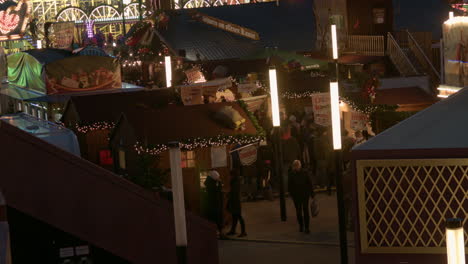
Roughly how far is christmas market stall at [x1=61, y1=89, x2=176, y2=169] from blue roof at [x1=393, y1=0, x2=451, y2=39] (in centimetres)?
1988

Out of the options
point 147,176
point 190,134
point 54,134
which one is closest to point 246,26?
point 190,134

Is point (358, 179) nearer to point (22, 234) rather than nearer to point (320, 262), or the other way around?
point (320, 262)

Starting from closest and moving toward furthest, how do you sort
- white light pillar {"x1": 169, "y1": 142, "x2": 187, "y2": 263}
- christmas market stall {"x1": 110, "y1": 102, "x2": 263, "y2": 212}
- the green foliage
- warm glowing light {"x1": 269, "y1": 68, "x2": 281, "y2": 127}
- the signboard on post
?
1. white light pillar {"x1": 169, "y1": 142, "x2": 187, "y2": 263}
2. the green foliage
3. warm glowing light {"x1": 269, "y1": 68, "x2": 281, "y2": 127}
4. the signboard on post
5. christmas market stall {"x1": 110, "y1": 102, "x2": 263, "y2": 212}

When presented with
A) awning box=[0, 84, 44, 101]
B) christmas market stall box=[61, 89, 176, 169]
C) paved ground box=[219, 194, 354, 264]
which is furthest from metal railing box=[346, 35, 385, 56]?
paved ground box=[219, 194, 354, 264]

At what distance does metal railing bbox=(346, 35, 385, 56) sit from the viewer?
33312 millimetres

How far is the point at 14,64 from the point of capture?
28.3 meters

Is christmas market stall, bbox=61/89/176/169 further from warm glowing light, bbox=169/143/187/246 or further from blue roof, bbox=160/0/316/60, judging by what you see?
blue roof, bbox=160/0/316/60

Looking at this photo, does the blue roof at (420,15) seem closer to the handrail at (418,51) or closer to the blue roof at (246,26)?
the blue roof at (246,26)

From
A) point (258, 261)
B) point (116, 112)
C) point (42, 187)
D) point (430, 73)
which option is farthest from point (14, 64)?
point (42, 187)

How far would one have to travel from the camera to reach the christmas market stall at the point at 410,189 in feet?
37.1

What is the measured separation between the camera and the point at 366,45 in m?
33.8

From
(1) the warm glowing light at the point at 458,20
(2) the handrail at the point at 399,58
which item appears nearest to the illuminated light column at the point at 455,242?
(1) the warm glowing light at the point at 458,20

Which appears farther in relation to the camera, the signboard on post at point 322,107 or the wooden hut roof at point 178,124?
the wooden hut roof at point 178,124

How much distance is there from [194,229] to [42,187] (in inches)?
93.3
